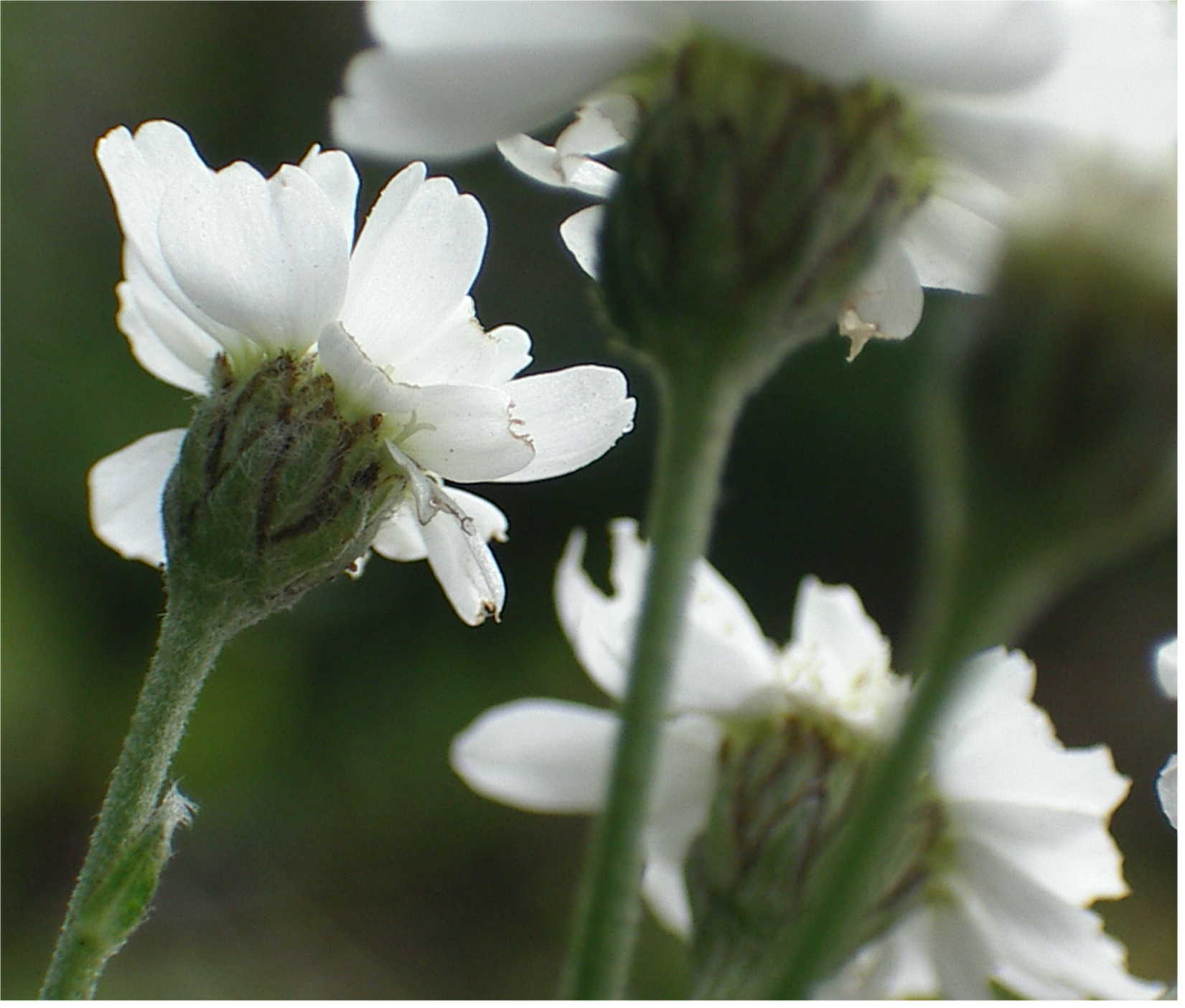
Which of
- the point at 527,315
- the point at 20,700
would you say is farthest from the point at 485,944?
the point at 527,315

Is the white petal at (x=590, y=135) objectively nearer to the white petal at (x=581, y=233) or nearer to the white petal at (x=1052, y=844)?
the white petal at (x=581, y=233)

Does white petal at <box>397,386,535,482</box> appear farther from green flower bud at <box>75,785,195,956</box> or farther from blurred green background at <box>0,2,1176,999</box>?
blurred green background at <box>0,2,1176,999</box>

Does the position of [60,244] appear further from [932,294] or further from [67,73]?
[932,294]

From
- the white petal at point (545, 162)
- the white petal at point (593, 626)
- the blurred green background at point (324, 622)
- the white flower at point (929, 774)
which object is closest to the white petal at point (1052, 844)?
the white flower at point (929, 774)

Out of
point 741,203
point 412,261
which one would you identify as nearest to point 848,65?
point 741,203

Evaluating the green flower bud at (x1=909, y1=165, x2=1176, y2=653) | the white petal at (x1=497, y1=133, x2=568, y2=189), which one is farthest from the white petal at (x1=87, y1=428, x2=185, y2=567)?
the green flower bud at (x1=909, y1=165, x2=1176, y2=653)
